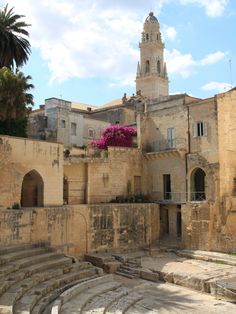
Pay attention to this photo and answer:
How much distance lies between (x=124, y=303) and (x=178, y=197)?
1284 cm

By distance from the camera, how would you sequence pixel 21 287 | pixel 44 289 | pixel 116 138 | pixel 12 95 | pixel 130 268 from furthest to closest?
pixel 116 138 → pixel 12 95 → pixel 130 268 → pixel 44 289 → pixel 21 287

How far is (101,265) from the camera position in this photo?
2284cm

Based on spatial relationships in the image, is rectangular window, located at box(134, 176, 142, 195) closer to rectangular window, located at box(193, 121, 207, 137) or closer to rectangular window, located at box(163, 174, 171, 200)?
rectangular window, located at box(163, 174, 171, 200)

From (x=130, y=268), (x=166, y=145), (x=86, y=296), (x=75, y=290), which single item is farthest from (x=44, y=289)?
(x=166, y=145)

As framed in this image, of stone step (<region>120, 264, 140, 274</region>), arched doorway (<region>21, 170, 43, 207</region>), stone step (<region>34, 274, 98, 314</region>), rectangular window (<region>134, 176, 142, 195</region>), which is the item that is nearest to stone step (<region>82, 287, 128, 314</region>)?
stone step (<region>34, 274, 98, 314</region>)

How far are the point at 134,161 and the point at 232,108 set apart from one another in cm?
827

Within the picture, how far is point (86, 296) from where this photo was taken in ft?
55.8

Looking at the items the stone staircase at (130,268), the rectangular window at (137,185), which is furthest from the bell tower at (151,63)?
the stone staircase at (130,268)

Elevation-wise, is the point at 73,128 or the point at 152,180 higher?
the point at 73,128

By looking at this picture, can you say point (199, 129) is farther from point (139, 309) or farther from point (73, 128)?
point (139, 309)

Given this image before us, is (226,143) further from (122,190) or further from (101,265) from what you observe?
(101,265)

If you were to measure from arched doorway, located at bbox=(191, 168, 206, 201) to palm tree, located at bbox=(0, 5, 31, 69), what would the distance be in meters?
15.2

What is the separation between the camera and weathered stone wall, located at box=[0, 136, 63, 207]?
68.9ft

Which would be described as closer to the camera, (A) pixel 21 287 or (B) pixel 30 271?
(A) pixel 21 287
